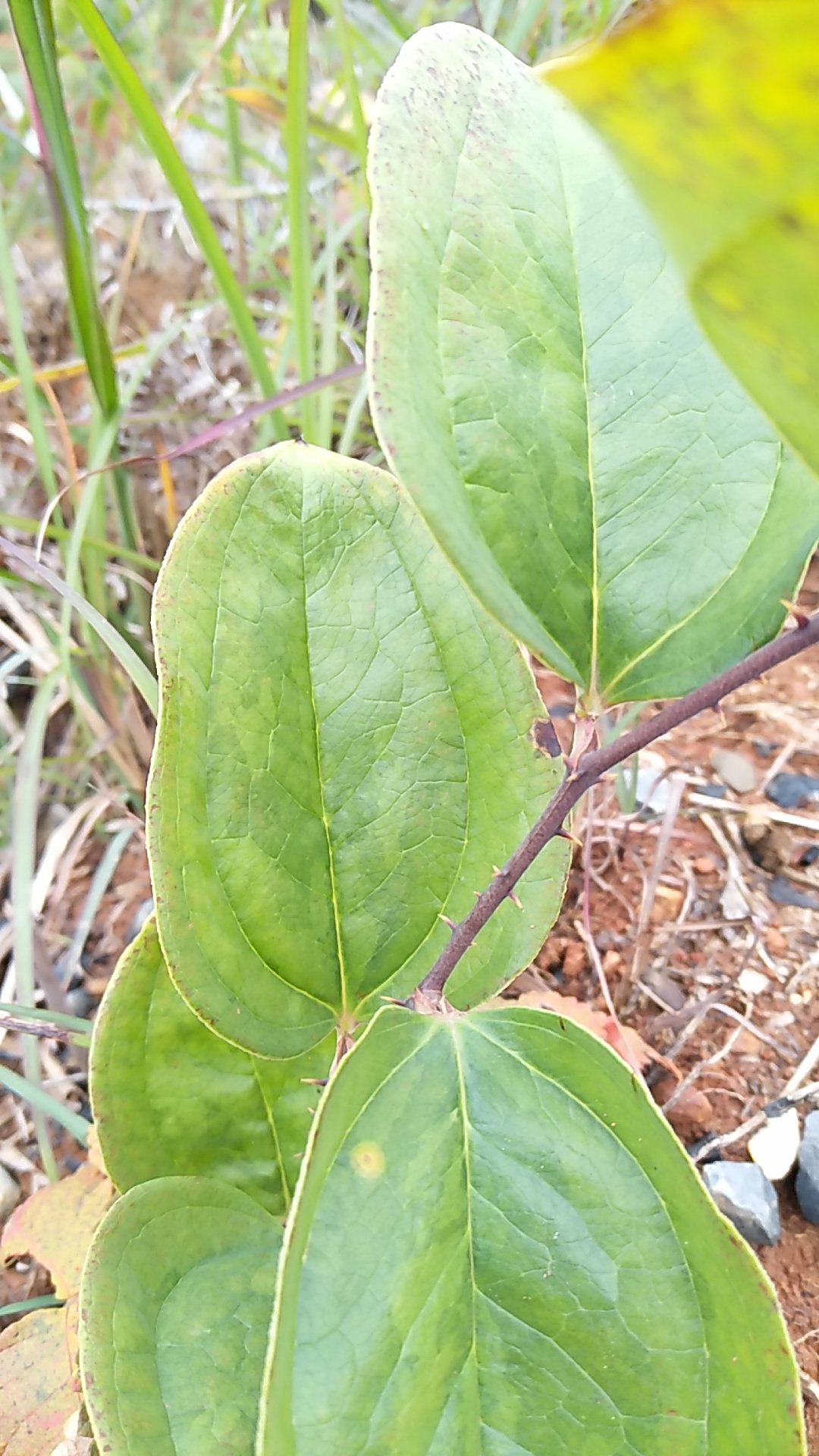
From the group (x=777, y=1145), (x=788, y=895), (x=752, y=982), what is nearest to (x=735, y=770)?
(x=788, y=895)

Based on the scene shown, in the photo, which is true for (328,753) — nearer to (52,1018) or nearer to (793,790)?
(52,1018)

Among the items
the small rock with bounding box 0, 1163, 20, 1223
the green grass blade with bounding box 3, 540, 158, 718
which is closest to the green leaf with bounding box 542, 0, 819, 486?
the green grass blade with bounding box 3, 540, 158, 718

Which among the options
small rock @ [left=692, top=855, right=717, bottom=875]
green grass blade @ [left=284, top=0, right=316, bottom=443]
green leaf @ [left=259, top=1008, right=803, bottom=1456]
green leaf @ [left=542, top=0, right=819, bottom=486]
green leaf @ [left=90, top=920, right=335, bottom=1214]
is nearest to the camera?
green leaf @ [left=542, top=0, right=819, bottom=486]

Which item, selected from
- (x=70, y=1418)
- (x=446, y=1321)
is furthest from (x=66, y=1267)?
(x=446, y=1321)

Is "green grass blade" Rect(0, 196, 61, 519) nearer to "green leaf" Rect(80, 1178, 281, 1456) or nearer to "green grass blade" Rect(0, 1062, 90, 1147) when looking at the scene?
"green grass blade" Rect(0, 1062, 90, 1147)

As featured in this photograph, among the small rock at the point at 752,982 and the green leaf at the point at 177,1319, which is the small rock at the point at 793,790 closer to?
the small rock at the point at 752,982

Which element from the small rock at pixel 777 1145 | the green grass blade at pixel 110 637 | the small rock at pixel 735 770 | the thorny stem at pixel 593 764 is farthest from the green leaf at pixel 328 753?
the small rock at pixel 735 770
